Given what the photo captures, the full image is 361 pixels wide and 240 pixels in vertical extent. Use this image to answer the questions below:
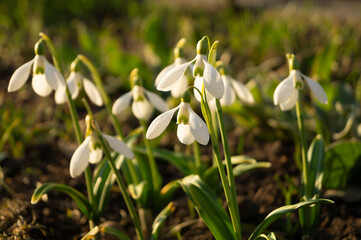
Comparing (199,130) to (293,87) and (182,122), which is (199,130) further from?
(293,87)

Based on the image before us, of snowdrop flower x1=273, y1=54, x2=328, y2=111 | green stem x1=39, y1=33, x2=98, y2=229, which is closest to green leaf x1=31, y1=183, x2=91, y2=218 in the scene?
green stem x1=39, y1=33, x2=98, y2=229

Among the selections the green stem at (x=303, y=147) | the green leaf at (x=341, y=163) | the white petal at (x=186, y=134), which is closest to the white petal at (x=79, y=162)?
the white petal at (x=186, y=134)

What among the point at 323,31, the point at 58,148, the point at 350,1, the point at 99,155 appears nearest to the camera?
the point at 99,155

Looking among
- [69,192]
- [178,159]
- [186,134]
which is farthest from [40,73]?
[178,159]

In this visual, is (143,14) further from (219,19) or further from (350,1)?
(350,1)

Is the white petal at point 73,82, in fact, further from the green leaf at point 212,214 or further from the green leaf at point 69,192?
the green leaf at point 212,214

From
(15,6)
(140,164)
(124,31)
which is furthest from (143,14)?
(140,164)
